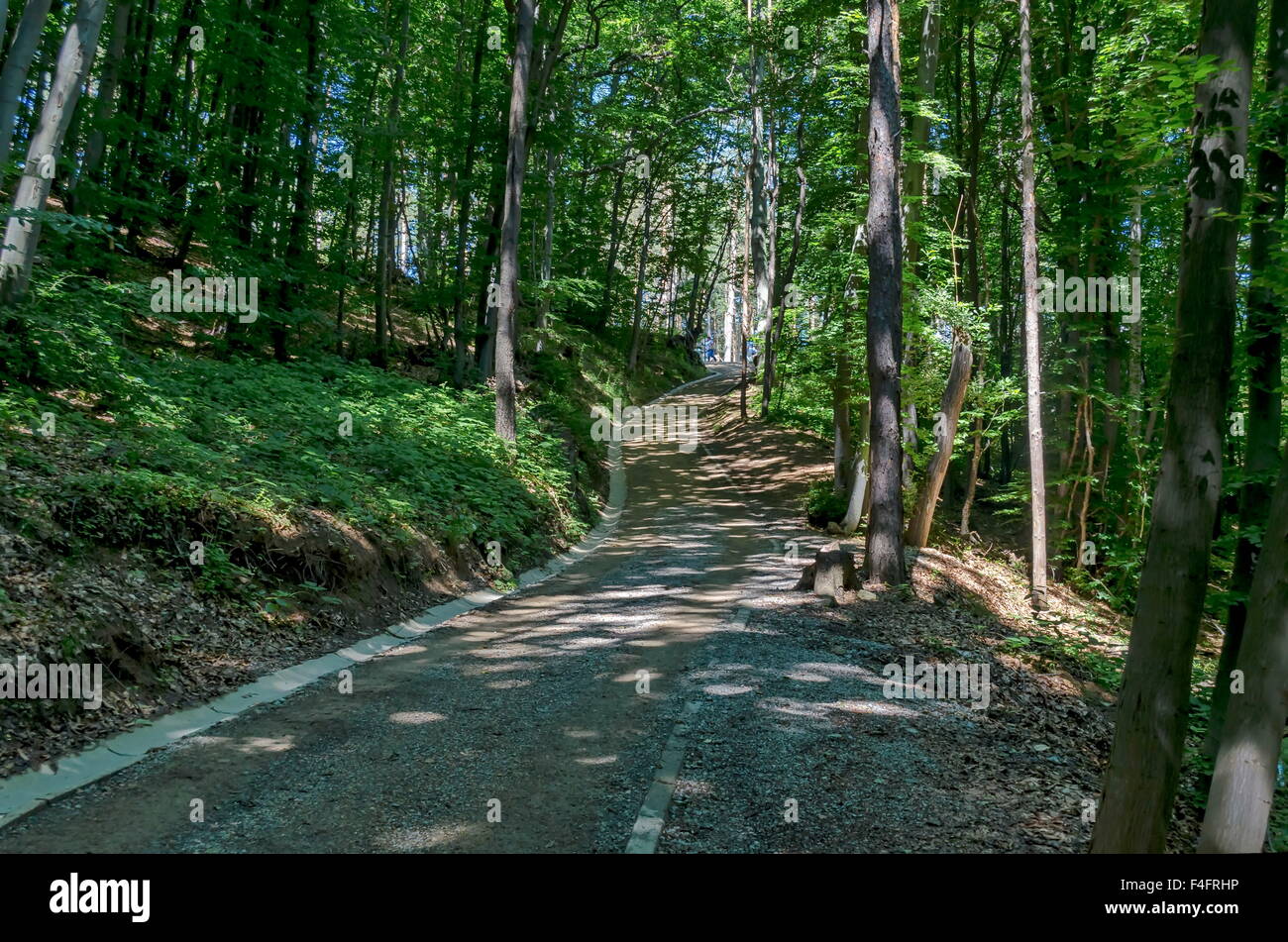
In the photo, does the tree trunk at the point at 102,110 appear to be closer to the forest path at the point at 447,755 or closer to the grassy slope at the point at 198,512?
the grassy slope at the point at 198,512

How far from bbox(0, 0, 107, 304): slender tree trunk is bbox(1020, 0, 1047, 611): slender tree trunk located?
1444cm

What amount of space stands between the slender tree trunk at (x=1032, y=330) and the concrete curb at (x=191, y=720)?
10035 mm

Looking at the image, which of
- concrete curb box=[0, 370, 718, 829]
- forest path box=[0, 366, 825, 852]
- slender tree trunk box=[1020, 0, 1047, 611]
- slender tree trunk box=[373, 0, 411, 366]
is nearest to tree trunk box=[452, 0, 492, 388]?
slender tree trunk box=[373, 0, 411, 366]

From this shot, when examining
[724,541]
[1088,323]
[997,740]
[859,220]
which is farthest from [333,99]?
[997,740]

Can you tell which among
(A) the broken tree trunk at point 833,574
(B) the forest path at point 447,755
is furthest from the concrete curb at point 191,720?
(A) the broken tree trunk at point 833,574

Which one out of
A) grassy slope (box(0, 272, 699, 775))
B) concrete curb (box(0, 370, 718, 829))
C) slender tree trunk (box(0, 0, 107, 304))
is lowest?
concrete curb (box(0, 370, 718, 829))

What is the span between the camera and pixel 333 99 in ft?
58.4

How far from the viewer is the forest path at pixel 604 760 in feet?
14.5

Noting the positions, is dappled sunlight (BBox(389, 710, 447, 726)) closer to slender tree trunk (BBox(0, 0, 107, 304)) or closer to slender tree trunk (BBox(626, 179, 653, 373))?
slender tree trunk (BBox(0, 0, 107, 304))

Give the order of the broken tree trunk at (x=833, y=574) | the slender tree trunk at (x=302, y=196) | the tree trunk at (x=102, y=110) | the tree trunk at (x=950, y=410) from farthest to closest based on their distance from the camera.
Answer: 1. the slender tree trunk at (x=302, y=196)
2. the tree trunk at (x=950, y=410)
3. the tree trunk at (x=102, y=110)
4. the broken tree trunk at (x=833, y=574)

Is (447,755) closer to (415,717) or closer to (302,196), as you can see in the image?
(415,717)

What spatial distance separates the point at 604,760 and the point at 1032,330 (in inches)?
494

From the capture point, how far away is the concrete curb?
4.55m

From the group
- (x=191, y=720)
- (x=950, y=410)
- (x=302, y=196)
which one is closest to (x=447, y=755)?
(x=191, y=720)
